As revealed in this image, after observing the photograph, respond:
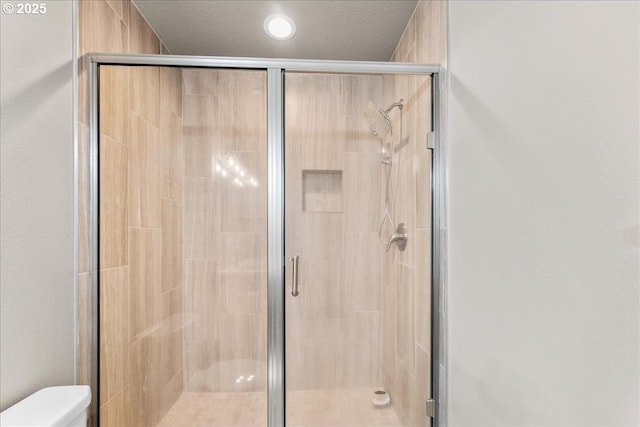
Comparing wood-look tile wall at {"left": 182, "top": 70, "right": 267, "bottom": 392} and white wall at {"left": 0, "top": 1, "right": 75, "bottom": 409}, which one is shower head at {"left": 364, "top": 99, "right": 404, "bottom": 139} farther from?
white wall at {"left": 0, "top": 1, "right": 75, "bottom": 409}

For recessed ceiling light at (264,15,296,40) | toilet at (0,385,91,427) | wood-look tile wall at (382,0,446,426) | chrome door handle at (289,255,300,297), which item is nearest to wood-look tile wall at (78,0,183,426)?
toilet at (0,385,91,427)

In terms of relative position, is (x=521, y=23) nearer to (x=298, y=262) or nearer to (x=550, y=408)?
(x=550, y=408)

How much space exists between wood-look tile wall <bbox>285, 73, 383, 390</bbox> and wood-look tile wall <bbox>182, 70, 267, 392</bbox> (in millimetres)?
121

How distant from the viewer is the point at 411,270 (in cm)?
Result: 148

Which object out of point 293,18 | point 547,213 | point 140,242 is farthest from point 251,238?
point 293,18

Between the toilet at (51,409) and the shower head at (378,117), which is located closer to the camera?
the toilet at (51,409)

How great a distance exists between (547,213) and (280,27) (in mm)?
1642

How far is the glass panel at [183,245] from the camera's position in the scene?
138 cm

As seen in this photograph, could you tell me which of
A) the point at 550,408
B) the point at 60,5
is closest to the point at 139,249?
the point at 60,5

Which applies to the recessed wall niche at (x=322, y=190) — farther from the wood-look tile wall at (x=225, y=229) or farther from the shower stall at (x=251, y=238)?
the wood-look tile wall at (x=225, y=229)

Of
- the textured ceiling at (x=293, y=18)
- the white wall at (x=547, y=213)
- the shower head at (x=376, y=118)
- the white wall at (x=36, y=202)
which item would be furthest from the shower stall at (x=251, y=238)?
the textured ceiling at (x=293, y=18)

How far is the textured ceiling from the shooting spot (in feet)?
5.69

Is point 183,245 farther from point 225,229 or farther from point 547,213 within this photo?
point 547,213

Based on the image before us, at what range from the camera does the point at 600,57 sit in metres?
0.68
